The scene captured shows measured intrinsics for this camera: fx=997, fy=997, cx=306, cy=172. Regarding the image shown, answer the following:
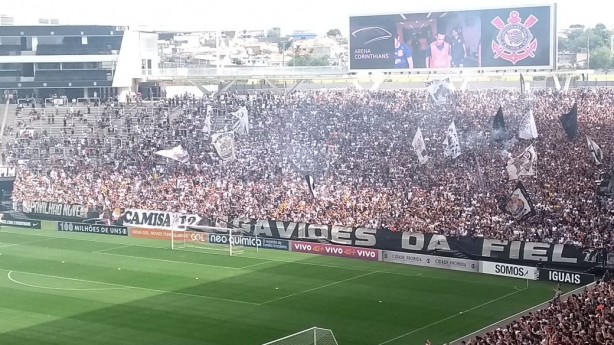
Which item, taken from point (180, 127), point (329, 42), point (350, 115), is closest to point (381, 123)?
point (350, 115)

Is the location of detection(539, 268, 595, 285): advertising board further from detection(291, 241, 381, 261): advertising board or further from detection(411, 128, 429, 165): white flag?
detection(411, 128, 429, 165): white flag

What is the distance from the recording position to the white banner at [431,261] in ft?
133

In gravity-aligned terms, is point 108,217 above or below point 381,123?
below

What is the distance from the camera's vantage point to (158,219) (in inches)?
2073

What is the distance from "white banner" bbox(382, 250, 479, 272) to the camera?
40.5 meters

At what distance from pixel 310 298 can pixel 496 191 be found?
14.0m

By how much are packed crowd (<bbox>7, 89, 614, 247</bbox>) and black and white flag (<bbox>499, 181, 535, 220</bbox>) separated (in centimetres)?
62

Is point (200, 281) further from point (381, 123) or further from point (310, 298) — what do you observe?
point (381, 123)

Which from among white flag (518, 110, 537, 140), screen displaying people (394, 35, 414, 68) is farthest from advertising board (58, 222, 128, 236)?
white flag (518, 110, 537, 140)

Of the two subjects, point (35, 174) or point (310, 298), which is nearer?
point (310, 298)

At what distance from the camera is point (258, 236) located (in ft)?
158

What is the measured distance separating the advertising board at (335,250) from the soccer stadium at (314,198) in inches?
4.2

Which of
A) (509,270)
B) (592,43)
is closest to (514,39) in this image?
(509,270)

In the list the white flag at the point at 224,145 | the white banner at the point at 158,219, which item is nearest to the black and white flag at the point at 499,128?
the white flag at the point at 224,145
